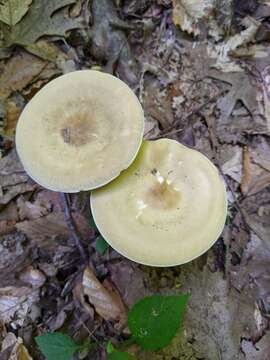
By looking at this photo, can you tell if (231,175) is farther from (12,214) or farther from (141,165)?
(12,214)

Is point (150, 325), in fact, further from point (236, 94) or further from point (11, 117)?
point (236, 94)

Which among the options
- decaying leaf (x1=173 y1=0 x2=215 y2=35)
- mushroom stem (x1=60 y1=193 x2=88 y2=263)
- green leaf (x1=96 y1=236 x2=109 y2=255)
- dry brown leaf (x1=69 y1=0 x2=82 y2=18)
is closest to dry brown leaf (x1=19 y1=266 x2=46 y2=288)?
mushroom stem (x1=60 y1=193 x2=88 y2=263)

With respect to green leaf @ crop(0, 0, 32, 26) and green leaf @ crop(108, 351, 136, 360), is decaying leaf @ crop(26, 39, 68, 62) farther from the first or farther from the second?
green leaf @ crop(108, 351, 136, 360)

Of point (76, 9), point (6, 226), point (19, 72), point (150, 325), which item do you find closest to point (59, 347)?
point (150, 325)

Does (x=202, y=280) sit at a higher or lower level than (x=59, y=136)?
lower

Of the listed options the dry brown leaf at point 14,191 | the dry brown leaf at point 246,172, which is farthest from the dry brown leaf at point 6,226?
the dry brown leaf at point 246,172

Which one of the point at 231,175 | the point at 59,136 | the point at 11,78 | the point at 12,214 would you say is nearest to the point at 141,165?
the point at 59,136

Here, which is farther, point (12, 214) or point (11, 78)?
point (11, 78)
